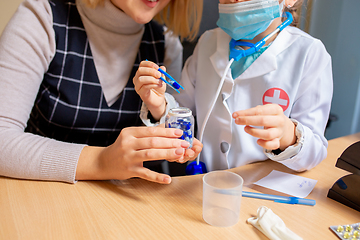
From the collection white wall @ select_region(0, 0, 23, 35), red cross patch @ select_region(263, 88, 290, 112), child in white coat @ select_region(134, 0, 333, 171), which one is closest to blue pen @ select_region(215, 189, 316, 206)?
child in white coat @ select_region(134, 0, 333, 171)

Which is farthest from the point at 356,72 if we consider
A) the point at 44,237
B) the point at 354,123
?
the point at 44,237

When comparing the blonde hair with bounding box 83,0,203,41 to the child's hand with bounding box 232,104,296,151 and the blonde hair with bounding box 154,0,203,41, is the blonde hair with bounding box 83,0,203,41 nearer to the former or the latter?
the blonde hair with bounding box 154,0,203,41

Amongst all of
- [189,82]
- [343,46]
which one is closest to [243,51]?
[189,82]

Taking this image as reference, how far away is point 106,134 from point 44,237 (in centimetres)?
69

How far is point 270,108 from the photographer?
69 centimetres

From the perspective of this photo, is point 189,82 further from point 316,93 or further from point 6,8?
point 6,8

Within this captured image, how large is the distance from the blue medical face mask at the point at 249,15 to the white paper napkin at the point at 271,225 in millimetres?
577

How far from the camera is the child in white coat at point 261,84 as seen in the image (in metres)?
0.83

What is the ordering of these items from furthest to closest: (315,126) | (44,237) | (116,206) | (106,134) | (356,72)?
(356,72), (106,134), (315,126), (116,206), (44,237)

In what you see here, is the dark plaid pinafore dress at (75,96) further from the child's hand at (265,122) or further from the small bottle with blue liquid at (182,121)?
the child's hand at (265,122)

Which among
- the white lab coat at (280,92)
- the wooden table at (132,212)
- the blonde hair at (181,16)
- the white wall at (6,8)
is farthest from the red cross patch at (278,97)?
the white wall at (6,8)

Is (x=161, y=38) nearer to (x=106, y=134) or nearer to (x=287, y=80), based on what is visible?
(x=106, y=134)

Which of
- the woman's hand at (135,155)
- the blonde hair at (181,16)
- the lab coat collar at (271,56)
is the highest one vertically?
the blonde hair at (181,16)

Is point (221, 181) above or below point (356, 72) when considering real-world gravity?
below
